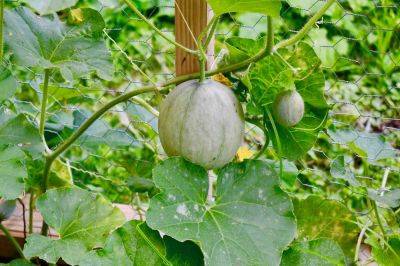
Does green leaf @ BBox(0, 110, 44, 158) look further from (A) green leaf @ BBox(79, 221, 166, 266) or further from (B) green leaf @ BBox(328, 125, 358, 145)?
(B) green leaf @ BBox(328, 125, 358, 145)

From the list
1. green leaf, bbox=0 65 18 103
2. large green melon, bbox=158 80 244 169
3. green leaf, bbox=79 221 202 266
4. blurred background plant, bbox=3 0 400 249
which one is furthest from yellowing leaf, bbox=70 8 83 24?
green leaf, bbox=79 221 202 266

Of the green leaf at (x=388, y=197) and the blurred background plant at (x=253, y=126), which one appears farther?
the blurred background plant at (x=253, y=126)

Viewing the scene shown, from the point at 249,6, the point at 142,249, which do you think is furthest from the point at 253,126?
the point at 249,6

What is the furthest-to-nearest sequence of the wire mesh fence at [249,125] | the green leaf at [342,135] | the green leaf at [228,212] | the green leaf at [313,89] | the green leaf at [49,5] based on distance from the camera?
the wire mesh fence at [249,125] → the green leaf at [342,135] → the green leaf at [313,89] → the green leaf at [228,212] → the green leaf at [49,5]

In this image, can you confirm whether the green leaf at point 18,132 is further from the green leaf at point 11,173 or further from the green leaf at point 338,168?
the green leaf at point 338,168

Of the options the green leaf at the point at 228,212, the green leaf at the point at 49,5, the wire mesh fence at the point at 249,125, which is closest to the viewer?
the green leaf at the point at 49,5

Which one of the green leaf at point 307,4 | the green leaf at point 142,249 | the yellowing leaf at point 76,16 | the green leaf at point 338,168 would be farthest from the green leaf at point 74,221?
the green leaf at point 307,4

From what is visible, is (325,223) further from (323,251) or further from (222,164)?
(222,164)
